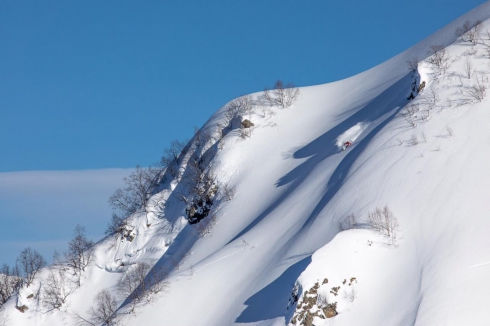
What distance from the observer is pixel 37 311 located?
172ft

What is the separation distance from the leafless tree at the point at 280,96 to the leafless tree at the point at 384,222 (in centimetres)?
2536

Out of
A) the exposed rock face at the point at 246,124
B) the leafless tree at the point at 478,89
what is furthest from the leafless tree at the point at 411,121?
the exposed rock face at the point at 246,124

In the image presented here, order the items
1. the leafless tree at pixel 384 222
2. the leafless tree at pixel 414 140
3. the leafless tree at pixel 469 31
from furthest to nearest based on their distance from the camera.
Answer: the leafless tree at pixel 469 31 → the leafless tree at pixel 414 140 → the leafless tree at pixel 384 222

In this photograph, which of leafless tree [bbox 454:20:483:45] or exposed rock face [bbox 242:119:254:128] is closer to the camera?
leafless tree [bbox 454:20:483:45]

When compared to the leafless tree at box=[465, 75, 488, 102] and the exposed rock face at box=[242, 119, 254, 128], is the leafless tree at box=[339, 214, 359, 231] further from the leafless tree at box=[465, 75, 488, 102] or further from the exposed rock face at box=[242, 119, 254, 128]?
the exposed rock face at box=[242, 119, 254, 128]

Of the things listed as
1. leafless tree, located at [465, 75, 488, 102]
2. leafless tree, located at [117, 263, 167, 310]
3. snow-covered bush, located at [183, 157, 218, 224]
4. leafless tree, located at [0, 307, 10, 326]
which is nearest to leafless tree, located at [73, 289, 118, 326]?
Result: leafless tree, located at [117, 263, 167, 310]

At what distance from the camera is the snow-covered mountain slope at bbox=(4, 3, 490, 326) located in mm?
31359

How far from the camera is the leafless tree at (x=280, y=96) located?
60062mm

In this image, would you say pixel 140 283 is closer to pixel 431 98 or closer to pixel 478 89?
pixel 431 98

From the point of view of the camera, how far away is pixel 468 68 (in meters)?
43.9

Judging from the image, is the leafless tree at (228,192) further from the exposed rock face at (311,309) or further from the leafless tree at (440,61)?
the exposed rock face at (311,309)

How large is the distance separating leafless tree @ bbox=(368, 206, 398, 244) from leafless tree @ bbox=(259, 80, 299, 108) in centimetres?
2536

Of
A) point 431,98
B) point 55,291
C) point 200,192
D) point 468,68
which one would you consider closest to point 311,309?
point 431,98

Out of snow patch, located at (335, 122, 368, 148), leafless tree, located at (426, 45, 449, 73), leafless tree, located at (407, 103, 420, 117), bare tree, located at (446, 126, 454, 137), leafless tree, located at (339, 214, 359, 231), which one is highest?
leafless tree, located at (426, 45, 449, 73)
